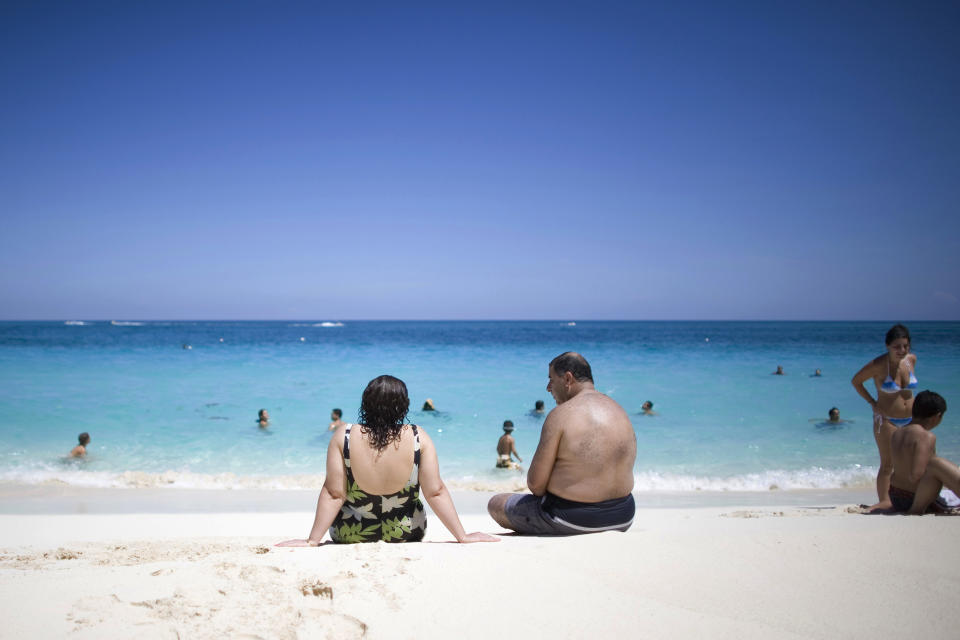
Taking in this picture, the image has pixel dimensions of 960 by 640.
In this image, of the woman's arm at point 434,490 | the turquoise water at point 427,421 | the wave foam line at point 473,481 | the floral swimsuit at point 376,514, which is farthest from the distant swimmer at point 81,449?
the woman's arm at point 434,490

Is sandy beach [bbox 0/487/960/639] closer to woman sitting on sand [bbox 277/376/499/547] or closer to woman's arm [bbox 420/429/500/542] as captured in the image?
woman's arm [bbox 420/429/500/542]

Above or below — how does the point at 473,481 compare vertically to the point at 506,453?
below

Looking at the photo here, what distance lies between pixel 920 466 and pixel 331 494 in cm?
480

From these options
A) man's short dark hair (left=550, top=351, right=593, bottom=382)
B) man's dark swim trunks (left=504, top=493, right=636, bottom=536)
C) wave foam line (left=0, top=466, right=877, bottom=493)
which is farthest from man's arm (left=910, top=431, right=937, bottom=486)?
wave foam line (left=0, top=466, right=877, bottom=493)

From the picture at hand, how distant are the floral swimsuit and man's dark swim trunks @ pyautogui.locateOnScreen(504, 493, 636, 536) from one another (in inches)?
35.0

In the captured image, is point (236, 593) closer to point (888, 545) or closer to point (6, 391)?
point (888, 545)

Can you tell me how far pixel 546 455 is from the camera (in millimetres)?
3494

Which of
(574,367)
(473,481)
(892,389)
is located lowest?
(473,481)

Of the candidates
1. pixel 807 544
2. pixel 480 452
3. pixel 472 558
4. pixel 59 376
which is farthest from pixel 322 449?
pixel 59 376

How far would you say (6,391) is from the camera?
56.9 feet

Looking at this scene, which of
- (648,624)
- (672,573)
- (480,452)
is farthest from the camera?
(480,452)

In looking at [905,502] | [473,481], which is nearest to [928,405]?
[905,502]

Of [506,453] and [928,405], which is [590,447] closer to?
[928,405]

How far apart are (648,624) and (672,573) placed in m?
0.58
